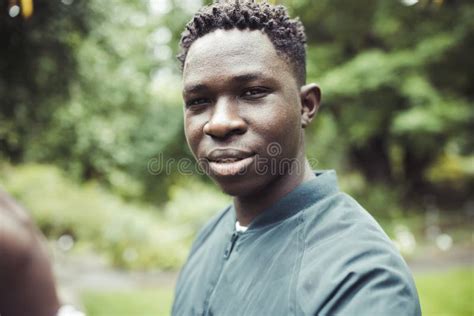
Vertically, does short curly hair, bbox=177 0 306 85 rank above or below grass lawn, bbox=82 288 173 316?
above

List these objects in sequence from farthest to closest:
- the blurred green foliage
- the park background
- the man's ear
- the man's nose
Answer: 1. the park background
2. the blurred green foliage
3. the man's ear
4. the man's nose

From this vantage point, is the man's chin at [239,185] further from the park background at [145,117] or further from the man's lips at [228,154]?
the park background at [145,117]

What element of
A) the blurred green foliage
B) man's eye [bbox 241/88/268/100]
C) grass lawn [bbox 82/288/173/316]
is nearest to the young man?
man's eye [bbox 241/88/268/100]

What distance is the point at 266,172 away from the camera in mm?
1755

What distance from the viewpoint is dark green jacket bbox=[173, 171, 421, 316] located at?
4.58ft

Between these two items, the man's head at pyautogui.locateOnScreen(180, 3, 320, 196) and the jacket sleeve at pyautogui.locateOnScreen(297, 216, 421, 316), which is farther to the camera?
the man's head at pyautogui.locateOnScreen(180, 3, 320, 196)

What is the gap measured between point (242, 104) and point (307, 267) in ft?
2.03

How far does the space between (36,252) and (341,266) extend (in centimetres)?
89

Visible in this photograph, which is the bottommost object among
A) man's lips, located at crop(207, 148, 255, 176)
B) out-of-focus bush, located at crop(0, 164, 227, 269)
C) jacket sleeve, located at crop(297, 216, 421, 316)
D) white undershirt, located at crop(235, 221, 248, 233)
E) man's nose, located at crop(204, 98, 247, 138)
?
out-of-focus bush, located at crop(0, 164, 227, 269)

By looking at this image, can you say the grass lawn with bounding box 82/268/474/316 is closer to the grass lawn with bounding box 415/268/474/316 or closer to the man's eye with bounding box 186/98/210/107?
the grass lawn with bounding box 415/268/474/316

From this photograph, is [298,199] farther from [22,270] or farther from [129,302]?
[129,302]

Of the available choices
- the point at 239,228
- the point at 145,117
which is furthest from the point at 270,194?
the point at 145,117

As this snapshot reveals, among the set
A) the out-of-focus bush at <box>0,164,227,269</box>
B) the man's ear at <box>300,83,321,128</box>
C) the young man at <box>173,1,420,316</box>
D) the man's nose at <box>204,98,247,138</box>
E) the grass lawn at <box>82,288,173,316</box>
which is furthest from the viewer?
the out-of-focus bush at <box>0,164,227,269</box>

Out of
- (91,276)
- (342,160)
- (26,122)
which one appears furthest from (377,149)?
(26,122)
